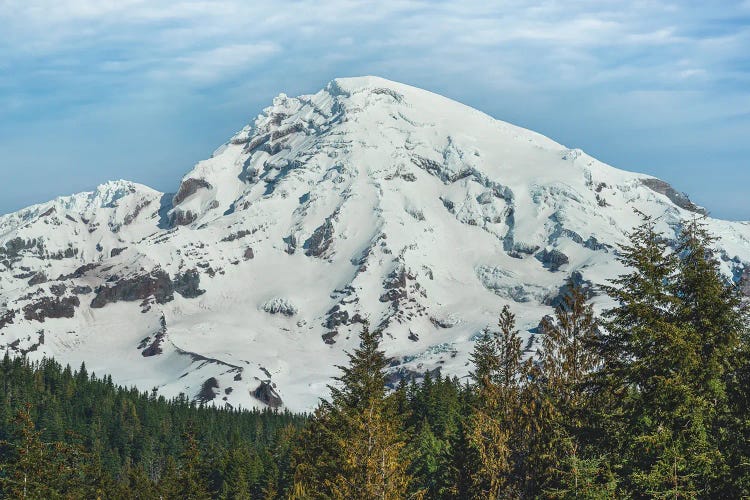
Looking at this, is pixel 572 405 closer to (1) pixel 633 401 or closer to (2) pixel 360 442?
(1) pixel 633 401

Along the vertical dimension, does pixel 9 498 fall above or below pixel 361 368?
below

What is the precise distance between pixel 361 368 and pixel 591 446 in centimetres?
2613

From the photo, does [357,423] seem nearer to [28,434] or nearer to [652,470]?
[652,470]

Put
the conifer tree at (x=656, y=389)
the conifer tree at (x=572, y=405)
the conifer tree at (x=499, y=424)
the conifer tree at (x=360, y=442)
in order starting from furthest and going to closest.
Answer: the conifer tree at (x=360, y=442), the conifer tree at (x=499, y=424), the conifer tree at (x=572, y=405), the conifer tree at (x=656, y=389)

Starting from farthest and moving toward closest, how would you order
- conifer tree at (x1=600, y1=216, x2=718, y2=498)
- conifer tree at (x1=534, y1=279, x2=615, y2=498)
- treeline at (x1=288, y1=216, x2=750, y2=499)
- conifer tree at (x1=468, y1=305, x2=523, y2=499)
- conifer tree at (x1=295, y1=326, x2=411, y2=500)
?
conifer tree at (x1=295, y1=326, x2=411, y2=500)
conifer tree at (x1=468, y1=305, x2=523, y2=499)
conifer tree at (x1=534, y1=279, x2=615, y2=498)
treeline at (x1=288, y1=216, x2=750, y2=499)
conifer tree at (x1=600, y1=216, x2=718, y2=498)

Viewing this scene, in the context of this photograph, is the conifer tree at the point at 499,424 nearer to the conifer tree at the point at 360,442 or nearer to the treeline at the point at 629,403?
the treeline at the point at 629,403

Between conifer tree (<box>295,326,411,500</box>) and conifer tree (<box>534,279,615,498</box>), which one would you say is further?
conifer tree (<box>295,326,411,500</box>)

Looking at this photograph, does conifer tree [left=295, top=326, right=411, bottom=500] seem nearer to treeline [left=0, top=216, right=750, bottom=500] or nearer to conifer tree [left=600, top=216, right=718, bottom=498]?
treeline [left=0, top=216, right=750, bottom=500]

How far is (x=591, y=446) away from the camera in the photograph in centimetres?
4159

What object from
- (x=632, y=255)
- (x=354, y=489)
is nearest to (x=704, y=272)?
(x=632, y=255)

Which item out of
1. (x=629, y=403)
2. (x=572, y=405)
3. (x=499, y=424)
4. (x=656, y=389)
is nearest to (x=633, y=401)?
(x=629, y=403)

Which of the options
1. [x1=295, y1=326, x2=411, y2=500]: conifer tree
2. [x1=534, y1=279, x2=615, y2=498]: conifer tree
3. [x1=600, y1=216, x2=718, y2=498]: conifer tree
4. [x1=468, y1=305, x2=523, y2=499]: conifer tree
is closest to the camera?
[x1=600, y1=216, x2=718, y2=498]: conifer tree

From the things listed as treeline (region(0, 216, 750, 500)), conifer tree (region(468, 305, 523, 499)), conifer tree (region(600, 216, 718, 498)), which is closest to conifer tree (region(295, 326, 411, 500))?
treeline (region(0, 216, 750, 500))

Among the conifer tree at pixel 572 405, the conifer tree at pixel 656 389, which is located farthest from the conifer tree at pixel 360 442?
the conifer tree at pixel 656 389
